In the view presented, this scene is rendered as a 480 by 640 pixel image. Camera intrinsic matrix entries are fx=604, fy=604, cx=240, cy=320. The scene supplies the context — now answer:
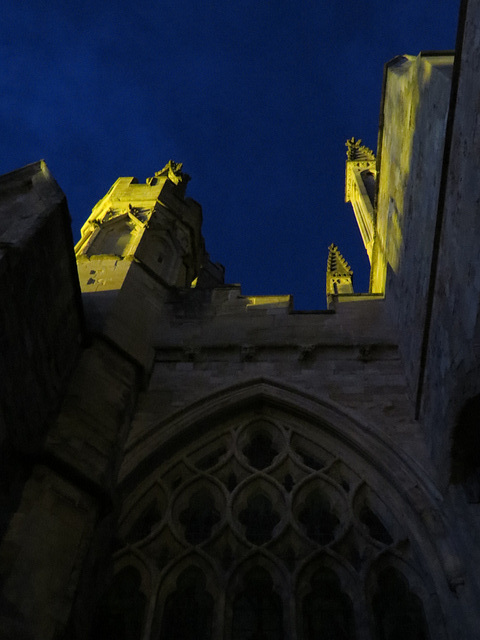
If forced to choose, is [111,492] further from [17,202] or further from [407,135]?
[407,135]

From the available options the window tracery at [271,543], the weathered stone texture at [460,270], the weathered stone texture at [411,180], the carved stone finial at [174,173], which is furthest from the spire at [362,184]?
the weathered stone texture at [460,270]

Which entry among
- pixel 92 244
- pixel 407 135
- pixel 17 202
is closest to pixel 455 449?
pixel 407 135

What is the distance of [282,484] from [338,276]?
24.3 feet

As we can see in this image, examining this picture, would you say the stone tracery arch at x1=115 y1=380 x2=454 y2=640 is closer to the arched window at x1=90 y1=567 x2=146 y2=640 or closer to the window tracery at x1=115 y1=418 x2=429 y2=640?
the window tracery at x1=115 y1=418 x2=429 y2=640

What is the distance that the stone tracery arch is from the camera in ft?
15.7

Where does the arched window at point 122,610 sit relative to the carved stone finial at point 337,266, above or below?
below

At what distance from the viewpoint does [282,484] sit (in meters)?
5.54

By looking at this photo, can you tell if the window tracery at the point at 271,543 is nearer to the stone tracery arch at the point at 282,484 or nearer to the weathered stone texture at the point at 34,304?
the stone tracery arch at the point at 282,484

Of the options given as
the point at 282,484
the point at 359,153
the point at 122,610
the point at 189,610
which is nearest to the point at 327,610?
the point at 189,610

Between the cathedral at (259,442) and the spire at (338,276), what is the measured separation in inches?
182

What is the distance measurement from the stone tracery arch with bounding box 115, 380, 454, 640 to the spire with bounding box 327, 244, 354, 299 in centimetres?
592

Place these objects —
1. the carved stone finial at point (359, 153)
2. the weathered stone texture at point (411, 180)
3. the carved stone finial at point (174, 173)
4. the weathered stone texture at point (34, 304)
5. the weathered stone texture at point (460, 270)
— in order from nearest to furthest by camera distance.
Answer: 1. the weathered stone texture at point (460, 270)
2. the weathered stone texture at point (34, 304)
3. the weathered stone texture at point (411, 180)
4. the carved stone finial at point (174, 173)
5. the carved stone finial at point (359, 153)

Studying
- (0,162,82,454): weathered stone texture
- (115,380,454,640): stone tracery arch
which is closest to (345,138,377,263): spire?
(115,380,454,640): stone tracery arch

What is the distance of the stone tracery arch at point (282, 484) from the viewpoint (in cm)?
479
